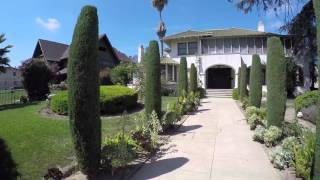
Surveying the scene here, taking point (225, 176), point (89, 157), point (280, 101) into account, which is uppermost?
point (280, 101)

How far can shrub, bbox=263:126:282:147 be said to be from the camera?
940cm

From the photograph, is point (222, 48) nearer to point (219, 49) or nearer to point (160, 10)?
point (219, 49)

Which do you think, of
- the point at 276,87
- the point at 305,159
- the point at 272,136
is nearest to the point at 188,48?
the point at 276,87

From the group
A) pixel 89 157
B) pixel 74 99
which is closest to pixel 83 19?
pixel 74 99

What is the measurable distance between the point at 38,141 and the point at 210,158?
16.5 ft

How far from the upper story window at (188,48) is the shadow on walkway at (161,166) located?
25.8 meters

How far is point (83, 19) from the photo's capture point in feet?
21.9

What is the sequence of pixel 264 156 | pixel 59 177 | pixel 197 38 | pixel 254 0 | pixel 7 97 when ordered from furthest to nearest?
pixel 197 38, pixel 7 97, pixel 254 0, pixel 264 156, pixel 59 177

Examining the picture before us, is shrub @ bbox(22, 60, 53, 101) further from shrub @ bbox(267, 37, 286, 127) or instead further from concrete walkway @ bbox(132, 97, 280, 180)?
shrub @ bbox(267, 37, 286, 127)

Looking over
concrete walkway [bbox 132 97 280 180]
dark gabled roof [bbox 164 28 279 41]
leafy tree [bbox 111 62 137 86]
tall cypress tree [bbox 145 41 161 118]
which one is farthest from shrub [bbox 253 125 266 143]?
dark gabled roof [bbox 164 28 279 41]

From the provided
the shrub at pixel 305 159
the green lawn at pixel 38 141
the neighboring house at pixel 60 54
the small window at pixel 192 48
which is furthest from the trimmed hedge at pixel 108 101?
the neighboring house at pixel 60 54

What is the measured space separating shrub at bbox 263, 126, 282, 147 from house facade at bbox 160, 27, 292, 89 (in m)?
22.3

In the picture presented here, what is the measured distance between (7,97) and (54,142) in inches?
804

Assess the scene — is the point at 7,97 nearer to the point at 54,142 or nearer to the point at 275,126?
the point at 54,142
